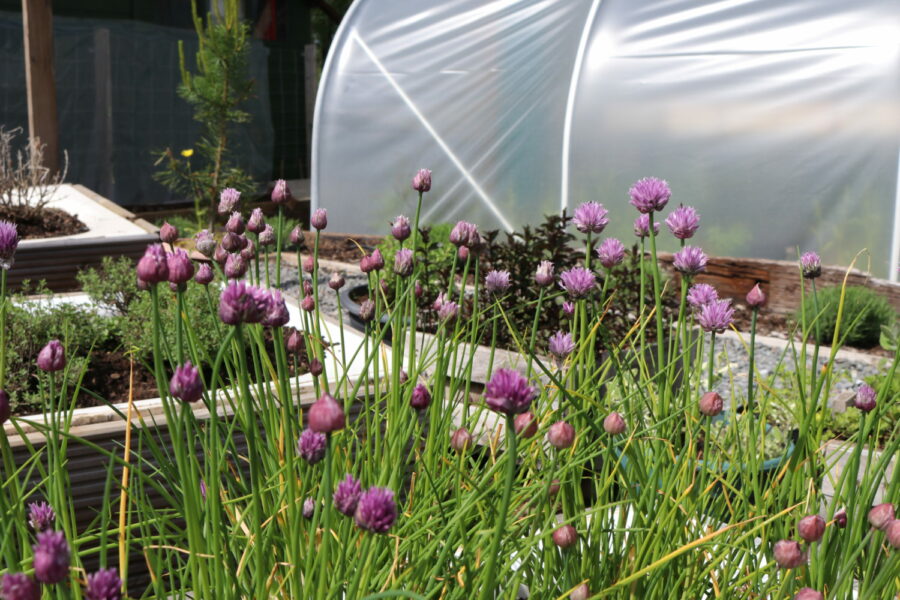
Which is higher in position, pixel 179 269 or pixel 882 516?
pixel 179 269

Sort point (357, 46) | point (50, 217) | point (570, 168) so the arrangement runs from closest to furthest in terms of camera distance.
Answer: point (50, 217)
point (570, 168)
point (357, 46)

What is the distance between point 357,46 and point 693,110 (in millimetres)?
3068

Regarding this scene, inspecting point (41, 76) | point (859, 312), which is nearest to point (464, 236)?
point (859, 312)

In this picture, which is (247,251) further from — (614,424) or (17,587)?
(17,587)

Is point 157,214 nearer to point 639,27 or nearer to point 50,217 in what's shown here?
point 50,217

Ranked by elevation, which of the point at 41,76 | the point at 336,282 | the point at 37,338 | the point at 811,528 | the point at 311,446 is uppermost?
the point at 41,76

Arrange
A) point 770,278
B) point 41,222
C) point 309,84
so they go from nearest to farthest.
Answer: point 41,222 → point 770,278 → point 309,84

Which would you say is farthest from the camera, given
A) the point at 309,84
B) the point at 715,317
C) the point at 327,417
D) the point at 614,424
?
the point at 309,84

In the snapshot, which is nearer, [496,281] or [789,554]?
[789,554]

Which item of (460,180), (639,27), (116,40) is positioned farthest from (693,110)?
(116,40)

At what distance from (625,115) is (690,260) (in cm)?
477

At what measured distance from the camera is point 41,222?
209 inches

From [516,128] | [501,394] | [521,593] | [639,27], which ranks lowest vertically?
[521,593]

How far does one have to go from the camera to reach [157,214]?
8.59 metres
